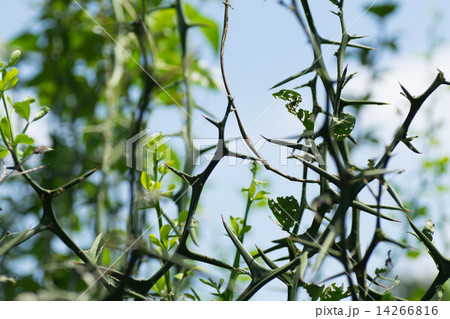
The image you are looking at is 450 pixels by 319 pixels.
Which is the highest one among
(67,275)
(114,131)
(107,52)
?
(107,52)

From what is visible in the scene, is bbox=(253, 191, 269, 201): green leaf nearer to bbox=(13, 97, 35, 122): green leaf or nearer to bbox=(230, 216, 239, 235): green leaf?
bbox=(230, 216, 239, 235): green leaf

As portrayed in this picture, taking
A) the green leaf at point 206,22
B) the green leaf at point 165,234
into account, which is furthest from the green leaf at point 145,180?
the green leaf at point 206,22

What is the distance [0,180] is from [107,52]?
68cm

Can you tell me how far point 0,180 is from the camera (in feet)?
0.89

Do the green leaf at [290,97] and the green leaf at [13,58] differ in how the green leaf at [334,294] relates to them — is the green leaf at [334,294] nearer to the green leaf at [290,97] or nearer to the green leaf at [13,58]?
the green leaf at [290,97]

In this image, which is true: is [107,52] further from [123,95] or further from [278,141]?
[278,141]

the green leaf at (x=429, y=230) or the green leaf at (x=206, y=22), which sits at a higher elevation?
the green leaf at (x=206, y=22)

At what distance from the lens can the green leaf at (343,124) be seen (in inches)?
9.9

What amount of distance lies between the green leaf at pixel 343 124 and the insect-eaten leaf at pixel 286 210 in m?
0.05

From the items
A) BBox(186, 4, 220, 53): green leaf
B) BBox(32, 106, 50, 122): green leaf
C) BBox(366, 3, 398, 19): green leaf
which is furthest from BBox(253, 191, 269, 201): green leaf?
BBox(366, 3, 398, 19): green leaf

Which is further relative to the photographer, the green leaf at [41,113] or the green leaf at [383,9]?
the green leaf at [383,9]

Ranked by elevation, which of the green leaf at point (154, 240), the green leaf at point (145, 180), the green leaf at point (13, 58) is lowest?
the green leaf at point (154, 240)

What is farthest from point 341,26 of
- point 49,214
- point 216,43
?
point 216,43

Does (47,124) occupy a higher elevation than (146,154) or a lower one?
higher
